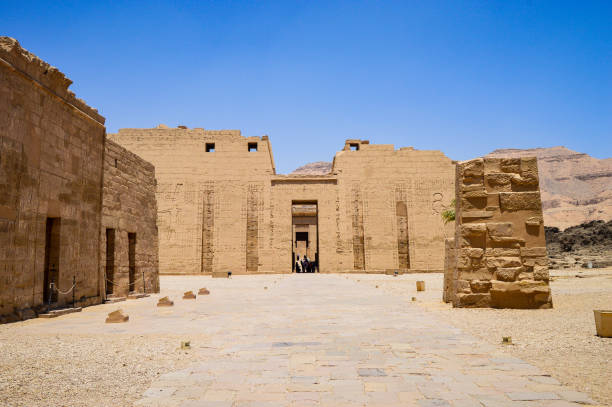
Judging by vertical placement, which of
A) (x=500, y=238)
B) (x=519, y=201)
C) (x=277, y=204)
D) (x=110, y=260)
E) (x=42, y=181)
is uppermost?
(x=277, y=204)

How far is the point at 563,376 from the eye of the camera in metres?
3.64

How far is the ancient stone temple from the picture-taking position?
1110 inches

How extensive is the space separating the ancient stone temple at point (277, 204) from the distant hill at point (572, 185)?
1897 inches

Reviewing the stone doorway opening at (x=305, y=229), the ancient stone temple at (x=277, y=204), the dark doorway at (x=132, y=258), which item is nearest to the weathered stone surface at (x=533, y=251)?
the dark doorway at (x=132, y=258)

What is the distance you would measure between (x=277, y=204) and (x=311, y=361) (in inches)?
974

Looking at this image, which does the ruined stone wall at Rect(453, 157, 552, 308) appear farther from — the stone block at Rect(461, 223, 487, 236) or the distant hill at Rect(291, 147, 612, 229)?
the distant hill at Rect(291, 147, 612, 229)

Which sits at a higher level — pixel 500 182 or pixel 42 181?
pixel 42 181

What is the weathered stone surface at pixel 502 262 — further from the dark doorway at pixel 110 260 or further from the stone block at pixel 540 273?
the dark doorway at pixel 110 260

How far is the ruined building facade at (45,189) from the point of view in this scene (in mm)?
7473

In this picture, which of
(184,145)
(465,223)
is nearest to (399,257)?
(184,145)

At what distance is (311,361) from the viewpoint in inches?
164

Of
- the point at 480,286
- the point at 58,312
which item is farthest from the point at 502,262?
the point at 58,312

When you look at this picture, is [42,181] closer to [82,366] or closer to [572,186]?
[82,366]

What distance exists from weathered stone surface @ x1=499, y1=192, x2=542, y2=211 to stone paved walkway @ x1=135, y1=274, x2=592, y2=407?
3183 millimetres
